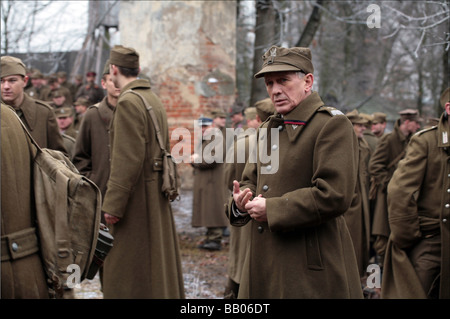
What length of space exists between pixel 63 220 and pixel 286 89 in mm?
1467

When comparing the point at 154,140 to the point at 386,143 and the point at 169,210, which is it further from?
the point at 386,143

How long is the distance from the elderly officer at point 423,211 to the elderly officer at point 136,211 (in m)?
1.94

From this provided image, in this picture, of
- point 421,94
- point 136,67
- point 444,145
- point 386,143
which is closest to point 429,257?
point 444,145

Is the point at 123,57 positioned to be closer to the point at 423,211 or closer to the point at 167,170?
the point at 167,170

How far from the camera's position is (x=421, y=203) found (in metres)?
4.78

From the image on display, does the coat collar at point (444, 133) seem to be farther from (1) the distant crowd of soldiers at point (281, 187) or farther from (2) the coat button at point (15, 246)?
(2) the coat button at point (15, 246)

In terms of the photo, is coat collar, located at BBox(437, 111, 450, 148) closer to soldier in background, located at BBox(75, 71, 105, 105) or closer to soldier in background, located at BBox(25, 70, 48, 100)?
soldier in background, located at BBox(75, 71, 105, 105)

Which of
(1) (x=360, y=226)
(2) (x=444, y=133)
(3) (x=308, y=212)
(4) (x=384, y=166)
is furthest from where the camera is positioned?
(4) (x=384, y=166)

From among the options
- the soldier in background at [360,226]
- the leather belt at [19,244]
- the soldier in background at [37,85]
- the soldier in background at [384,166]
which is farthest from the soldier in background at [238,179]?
the soldier in background at [37,85]

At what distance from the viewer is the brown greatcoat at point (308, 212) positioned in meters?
3.13

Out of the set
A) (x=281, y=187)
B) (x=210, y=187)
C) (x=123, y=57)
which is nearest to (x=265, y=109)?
(x=123, y=57)

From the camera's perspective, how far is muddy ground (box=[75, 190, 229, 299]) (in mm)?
6344
